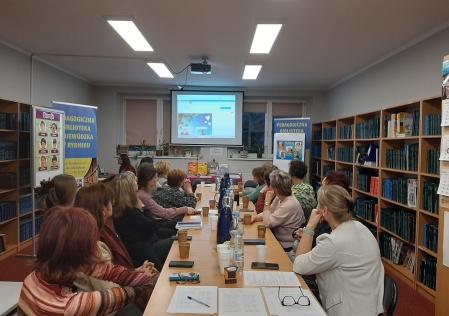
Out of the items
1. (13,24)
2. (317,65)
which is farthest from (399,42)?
(13,24)

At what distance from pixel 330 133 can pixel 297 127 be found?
2.79 ft

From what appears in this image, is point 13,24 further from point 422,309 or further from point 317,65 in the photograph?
point 422,309

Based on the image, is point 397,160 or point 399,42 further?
point 399,42

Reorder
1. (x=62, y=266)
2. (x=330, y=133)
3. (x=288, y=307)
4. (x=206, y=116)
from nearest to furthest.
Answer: (x=62, y=266)
(x=288, y=307)
(x=330, y=133)
(x=206, y=116)

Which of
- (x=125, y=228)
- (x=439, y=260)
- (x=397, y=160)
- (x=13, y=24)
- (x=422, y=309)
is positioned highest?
(x=13, y=24)

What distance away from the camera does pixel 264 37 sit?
4.73m

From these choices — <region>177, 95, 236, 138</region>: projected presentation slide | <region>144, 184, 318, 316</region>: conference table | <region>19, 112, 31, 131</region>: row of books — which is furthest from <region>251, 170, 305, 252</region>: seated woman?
<region>177, 95, 236, 138</region>: projected presentation slide

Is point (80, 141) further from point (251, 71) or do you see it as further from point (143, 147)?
point (251, 71)

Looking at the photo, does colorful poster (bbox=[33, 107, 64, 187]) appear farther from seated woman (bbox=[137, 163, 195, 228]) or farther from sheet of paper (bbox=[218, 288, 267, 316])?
sheet of paper (bbox=[218, 288, 267, 316])

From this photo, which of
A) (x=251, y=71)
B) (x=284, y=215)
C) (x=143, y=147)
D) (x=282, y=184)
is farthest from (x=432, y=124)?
(x=143, y=147)

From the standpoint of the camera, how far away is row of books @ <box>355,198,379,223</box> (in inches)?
205

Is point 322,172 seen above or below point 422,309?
above

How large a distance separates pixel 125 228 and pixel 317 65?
15.7 feet

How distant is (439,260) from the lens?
9.46ft
